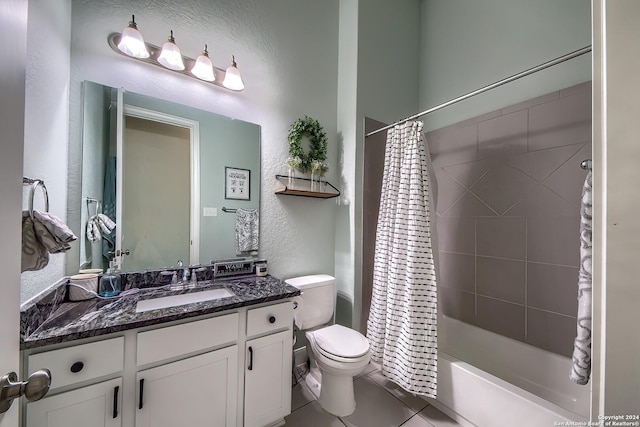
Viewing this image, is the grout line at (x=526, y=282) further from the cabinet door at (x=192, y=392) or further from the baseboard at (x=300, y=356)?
the cabinet door at (x=192, y=392)

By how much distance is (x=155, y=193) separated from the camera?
146 centimetres

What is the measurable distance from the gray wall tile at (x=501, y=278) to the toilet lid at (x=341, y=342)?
3.82ft

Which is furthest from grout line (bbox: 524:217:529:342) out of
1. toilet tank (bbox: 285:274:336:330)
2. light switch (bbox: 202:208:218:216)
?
light switch (bbox: 202:208:218:216)

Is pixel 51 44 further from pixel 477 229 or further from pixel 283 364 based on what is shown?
pixel 477 229

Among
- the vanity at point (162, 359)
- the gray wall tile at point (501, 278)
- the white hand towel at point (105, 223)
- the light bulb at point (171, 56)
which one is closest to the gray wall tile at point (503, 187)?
the gray wall tile at point (501, 278)

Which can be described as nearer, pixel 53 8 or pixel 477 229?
pixel 53 8

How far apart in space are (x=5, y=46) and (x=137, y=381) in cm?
116

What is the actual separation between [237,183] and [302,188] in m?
0.53

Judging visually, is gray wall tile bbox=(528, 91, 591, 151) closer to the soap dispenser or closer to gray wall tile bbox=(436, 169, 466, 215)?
gray wall tile bbox=(436, 169, 466, 215)

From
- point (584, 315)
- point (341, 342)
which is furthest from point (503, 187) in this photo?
point (341, 342)

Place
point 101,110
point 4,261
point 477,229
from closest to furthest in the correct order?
point 4,261 → point 101,110 → point 477,229

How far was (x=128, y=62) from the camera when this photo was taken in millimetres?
1361

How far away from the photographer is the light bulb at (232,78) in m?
1.60

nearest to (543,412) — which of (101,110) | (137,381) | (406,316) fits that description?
(406,316)
